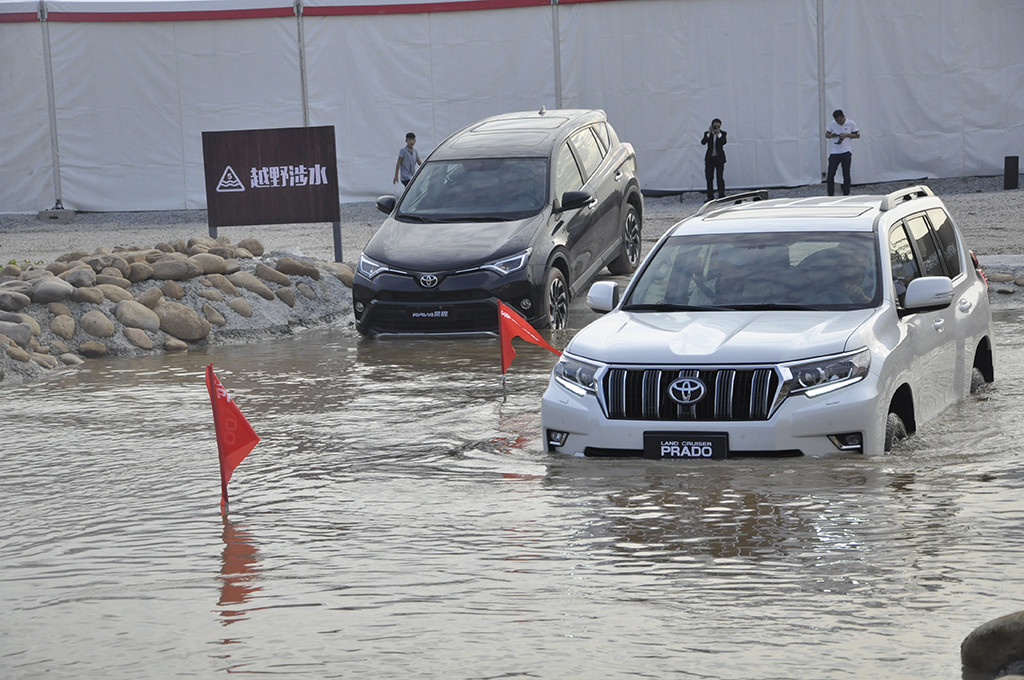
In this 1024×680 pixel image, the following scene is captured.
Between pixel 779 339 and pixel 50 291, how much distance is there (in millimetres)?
8783

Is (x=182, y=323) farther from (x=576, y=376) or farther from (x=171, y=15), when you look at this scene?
(x=171, y=15)

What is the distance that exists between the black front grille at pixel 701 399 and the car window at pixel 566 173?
7.16 metres

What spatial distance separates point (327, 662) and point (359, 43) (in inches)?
879

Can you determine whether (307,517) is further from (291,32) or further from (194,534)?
(291,32)

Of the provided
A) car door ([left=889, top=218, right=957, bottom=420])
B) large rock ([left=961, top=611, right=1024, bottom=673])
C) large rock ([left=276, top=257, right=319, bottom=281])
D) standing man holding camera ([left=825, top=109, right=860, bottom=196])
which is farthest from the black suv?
large rock ([left=961, top=611, right=1024, bottom=673])

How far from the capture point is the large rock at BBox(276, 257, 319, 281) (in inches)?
645

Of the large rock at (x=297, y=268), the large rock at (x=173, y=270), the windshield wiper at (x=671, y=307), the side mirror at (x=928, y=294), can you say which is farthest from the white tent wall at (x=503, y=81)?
the side mirror at (x=928, y=294)

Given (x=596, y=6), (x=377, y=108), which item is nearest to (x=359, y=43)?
(x=377, y=108)

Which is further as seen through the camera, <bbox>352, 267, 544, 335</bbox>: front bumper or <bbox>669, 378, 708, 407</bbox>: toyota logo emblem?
<bbox>352, 267, 544, 335</bbox>: front bumper

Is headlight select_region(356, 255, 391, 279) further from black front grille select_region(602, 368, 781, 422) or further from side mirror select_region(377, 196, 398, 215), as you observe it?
black front grille select_region(602, 368, 781, 422)

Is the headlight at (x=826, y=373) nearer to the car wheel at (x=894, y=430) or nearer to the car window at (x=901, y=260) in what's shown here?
the car wheel at (x=894, y=430)

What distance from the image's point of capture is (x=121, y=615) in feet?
18.7

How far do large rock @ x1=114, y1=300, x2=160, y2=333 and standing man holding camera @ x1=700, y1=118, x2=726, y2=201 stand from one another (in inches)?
491

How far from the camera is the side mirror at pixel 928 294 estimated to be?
26.5 feet
